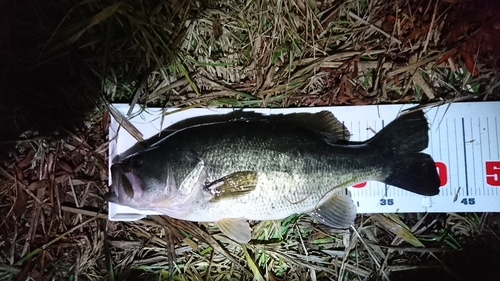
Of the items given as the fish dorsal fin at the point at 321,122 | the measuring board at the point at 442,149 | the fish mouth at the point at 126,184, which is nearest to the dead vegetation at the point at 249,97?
the measuring board at the point at 442,149

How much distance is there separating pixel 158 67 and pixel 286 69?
832mm

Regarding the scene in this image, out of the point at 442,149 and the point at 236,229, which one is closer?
the point at 236,229

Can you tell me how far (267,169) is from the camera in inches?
84.4

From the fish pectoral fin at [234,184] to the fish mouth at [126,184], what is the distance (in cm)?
38

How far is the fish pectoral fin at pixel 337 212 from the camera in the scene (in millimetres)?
2320

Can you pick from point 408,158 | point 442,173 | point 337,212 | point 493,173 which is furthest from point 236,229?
point 493,173

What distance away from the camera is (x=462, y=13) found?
245 cm

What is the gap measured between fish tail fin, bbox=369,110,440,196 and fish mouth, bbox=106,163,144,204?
139cm

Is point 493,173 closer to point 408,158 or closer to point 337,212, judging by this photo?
point 408,158

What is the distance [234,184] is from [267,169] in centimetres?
20

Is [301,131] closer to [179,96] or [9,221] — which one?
[179,96]

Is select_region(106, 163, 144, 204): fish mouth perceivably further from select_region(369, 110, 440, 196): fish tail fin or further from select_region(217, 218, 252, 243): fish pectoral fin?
select_region(369, 110, 440, 196): fish tail fin

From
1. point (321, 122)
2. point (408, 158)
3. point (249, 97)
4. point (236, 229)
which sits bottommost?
point (236, 229)

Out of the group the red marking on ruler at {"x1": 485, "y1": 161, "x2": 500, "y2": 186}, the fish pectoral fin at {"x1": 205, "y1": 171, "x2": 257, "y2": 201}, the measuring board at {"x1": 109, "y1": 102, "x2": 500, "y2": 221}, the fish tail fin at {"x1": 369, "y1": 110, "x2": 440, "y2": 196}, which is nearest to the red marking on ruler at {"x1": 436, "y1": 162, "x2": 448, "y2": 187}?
the measuring board at {"x1": 109, "y1": 102, "x2": 500, "y2": 221}
